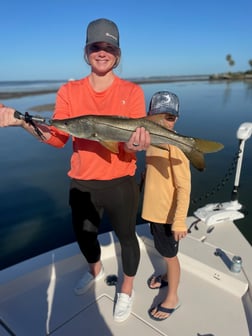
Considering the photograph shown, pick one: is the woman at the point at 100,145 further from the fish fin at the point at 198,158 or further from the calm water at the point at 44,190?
the calm water at the point at 44,190

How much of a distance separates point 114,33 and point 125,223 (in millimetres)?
1651

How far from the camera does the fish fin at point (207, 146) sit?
2148mm

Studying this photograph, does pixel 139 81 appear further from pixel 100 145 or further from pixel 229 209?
pixel 100 145

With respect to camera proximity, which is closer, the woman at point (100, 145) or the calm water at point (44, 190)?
the woman at point (100, 145)

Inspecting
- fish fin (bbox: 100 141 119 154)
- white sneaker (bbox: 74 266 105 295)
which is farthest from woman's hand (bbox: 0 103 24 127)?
white sneaker (bbox: 74 266 105 295)

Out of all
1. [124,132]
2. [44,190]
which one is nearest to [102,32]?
[124,132]

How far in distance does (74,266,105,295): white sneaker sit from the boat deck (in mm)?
57

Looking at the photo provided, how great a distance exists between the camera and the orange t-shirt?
2.32m

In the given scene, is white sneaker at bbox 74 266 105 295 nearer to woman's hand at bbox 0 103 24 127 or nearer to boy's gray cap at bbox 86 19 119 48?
woman's hand at bbox 0 103 24 127

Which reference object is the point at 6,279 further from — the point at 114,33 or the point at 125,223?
the point at 114,33

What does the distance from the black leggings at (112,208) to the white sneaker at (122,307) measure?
0.25 m

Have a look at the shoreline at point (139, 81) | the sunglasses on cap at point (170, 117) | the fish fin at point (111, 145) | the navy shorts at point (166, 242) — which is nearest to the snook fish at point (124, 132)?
the fish fin at point (111, 145)

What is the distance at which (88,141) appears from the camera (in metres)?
2.43

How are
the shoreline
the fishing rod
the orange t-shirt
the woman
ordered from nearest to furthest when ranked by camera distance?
1. the woman
2. the orange t-shirt
3. the fishing rod
4. the shoreline
